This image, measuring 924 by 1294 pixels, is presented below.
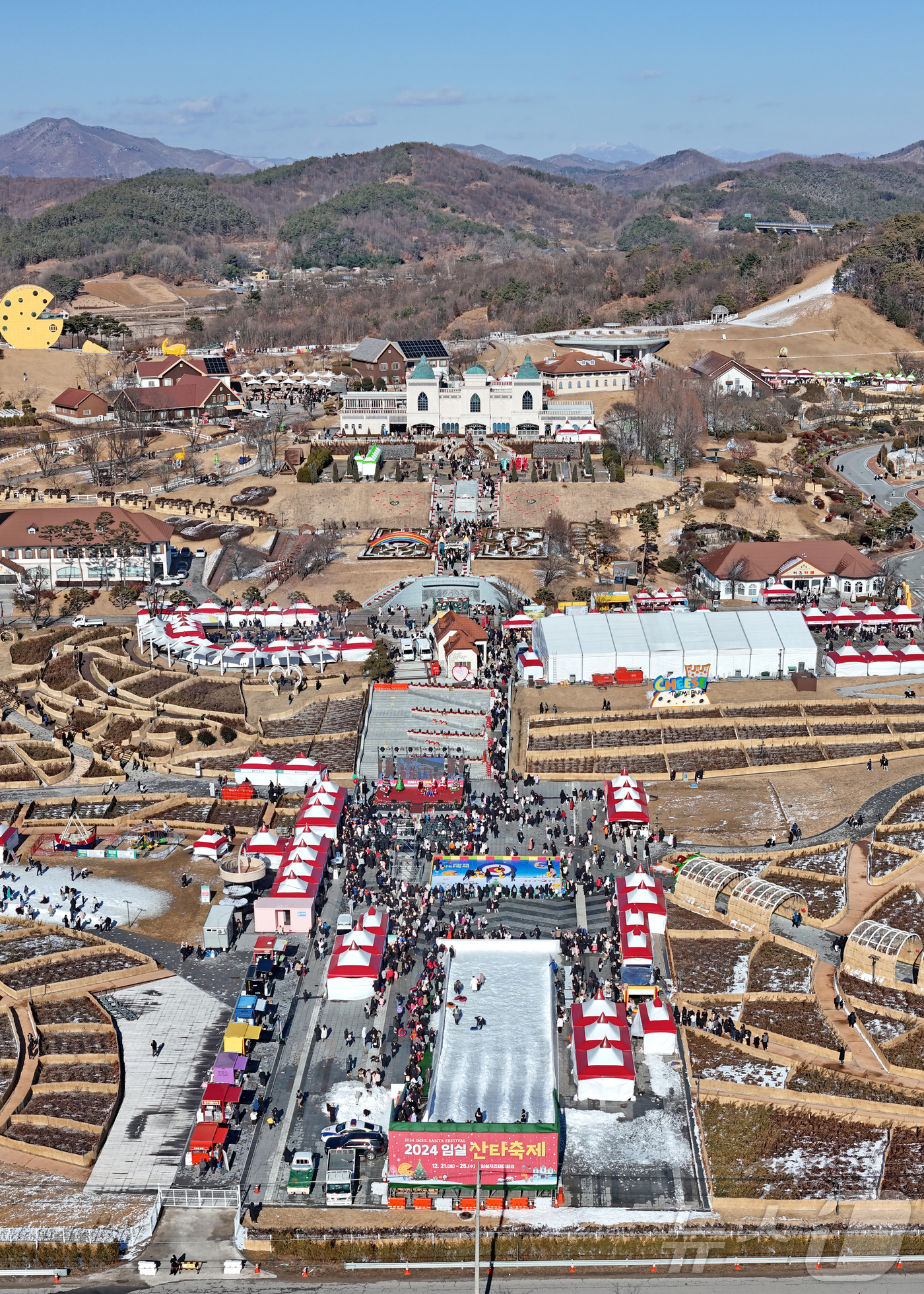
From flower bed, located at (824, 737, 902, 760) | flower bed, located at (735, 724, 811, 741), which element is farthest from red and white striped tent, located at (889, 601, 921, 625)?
flower bed, located at (735, 724, 811, 741)

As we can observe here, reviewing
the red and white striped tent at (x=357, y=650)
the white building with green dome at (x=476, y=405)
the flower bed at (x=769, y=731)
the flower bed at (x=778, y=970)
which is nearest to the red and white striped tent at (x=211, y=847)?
the red and white striped tent at (x=357, y=650)

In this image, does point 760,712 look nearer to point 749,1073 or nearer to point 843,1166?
point 749,1073

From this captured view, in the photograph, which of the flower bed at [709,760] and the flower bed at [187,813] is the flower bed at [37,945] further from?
the flower bed at [709,760]

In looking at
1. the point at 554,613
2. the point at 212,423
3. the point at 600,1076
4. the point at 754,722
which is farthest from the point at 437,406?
the point at 600,1076

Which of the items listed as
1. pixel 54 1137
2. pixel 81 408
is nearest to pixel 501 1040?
pixel 54 1137

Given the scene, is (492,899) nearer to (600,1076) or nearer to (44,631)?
(600,1076)

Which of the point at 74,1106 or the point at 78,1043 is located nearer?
the point at 74,1106
